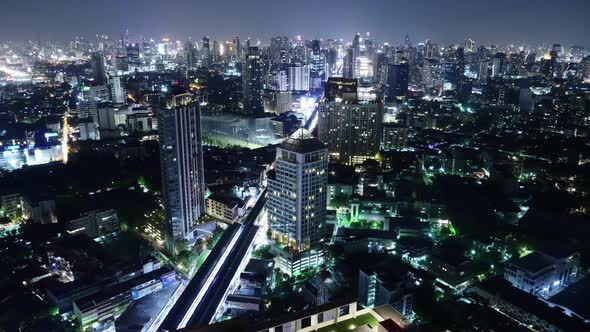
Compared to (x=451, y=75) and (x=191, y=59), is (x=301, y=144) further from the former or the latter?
(x=191, y=59)

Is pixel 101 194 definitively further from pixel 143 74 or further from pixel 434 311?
pixel 143 74

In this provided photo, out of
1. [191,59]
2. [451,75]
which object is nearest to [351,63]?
[451,75]

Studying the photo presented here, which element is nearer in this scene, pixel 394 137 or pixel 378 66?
pixel 394 137

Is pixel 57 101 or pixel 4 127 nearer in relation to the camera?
pixel 4 127

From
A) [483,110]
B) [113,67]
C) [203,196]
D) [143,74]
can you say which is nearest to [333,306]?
[203,196]

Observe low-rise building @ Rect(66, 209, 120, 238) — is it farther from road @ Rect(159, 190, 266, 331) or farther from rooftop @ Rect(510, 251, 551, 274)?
rooftop @ Rect(510, 251, 551, 274)

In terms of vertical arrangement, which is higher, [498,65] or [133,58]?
[133,58]

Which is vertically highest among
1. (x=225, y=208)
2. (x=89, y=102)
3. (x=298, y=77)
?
(x=298, y=77)

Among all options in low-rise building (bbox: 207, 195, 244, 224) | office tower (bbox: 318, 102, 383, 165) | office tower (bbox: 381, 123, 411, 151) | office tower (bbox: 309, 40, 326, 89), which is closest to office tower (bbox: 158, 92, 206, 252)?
low-rise building (bbox: 207, 195, 244, 224)
